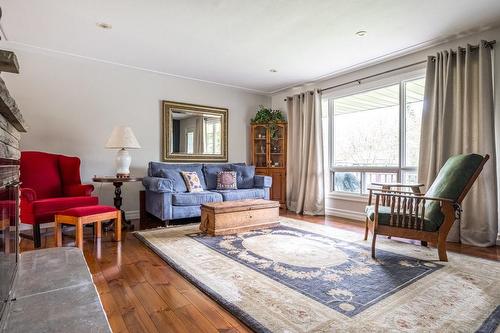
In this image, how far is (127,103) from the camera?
4.49m

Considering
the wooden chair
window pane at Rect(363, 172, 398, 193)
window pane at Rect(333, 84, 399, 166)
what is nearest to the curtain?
window pane at Rect(333, 84, 399, 166)

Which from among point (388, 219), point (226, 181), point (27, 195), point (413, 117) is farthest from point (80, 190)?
point (413, 117)

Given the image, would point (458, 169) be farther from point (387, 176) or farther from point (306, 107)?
point (306, 107)

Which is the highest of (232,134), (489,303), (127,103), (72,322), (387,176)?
(127,103)

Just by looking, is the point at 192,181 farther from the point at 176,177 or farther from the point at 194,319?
the point at 194,319

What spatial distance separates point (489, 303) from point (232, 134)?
458cm

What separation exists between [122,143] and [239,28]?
208 centimetres

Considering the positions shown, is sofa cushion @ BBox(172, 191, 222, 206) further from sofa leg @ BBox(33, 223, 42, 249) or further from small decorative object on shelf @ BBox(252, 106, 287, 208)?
small decorative object on shelf @ BBox(252, 106, 287, 208)

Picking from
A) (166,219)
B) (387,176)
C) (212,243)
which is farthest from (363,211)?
(166,219)

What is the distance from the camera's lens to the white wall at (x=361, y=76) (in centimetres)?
311

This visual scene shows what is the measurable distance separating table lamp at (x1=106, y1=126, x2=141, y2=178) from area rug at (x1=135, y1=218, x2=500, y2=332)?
1196 millimetres

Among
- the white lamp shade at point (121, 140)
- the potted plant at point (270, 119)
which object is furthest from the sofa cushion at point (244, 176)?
the white lamp shade at point (121, 140)

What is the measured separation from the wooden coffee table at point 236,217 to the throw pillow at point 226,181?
1.16 metres

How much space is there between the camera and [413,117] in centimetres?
396
